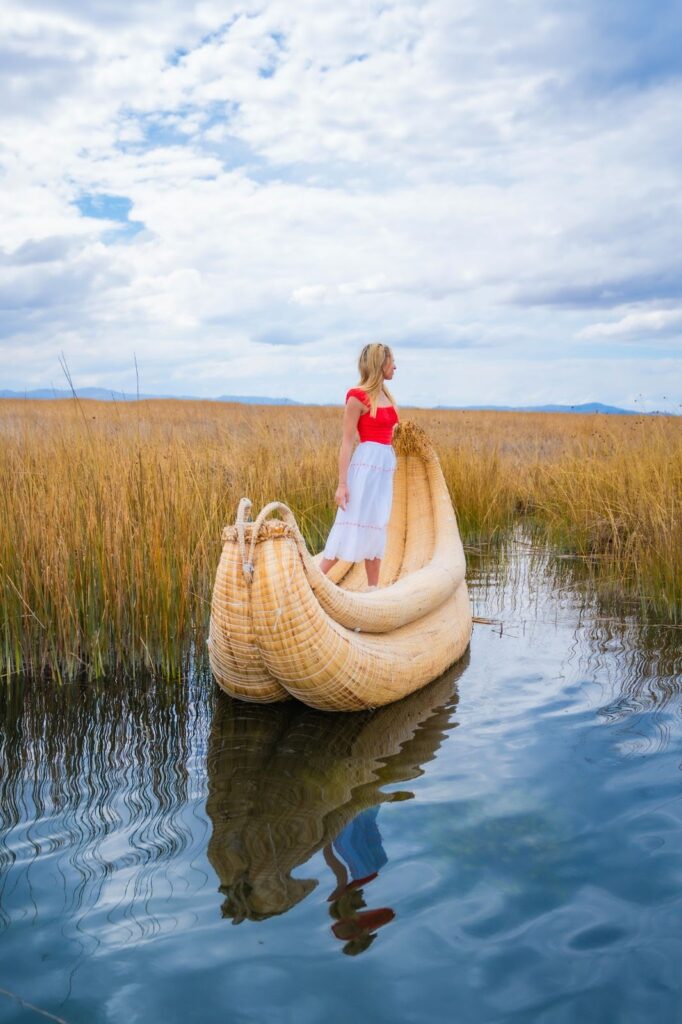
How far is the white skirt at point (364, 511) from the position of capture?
579 cm

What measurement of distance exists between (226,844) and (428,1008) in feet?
3.27

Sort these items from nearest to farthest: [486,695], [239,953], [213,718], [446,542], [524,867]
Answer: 1. [239,953]
2. [524,867]
3. [213,718]
4. [486,695]
5. [446,542]

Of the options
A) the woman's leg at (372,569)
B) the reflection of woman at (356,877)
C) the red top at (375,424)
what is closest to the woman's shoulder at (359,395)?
the red top at (375,424)

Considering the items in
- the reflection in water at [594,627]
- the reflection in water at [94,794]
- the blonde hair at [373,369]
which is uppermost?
the blonde hair at [373,369]

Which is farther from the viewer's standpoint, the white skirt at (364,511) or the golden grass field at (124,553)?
the white skirt at (364,511)

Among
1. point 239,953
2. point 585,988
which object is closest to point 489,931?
point 585,988

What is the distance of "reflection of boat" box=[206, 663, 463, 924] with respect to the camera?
9.25ft

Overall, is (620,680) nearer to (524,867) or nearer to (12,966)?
(524,867)

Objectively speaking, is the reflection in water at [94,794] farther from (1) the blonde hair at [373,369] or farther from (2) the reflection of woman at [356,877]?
(1) the blonde hair at [373,369]

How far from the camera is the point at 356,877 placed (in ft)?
9.15

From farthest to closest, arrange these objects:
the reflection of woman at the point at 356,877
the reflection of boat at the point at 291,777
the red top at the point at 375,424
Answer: the red top at the point at 375,424 → the reflection of boat at the point at 291,777 → the reflection of woman at the point at 356,877

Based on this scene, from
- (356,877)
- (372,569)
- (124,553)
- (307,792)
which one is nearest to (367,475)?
(372,569)

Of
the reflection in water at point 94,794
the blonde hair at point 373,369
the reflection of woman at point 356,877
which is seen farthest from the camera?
the blonde hair at point 373,369

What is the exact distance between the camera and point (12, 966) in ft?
7.72
